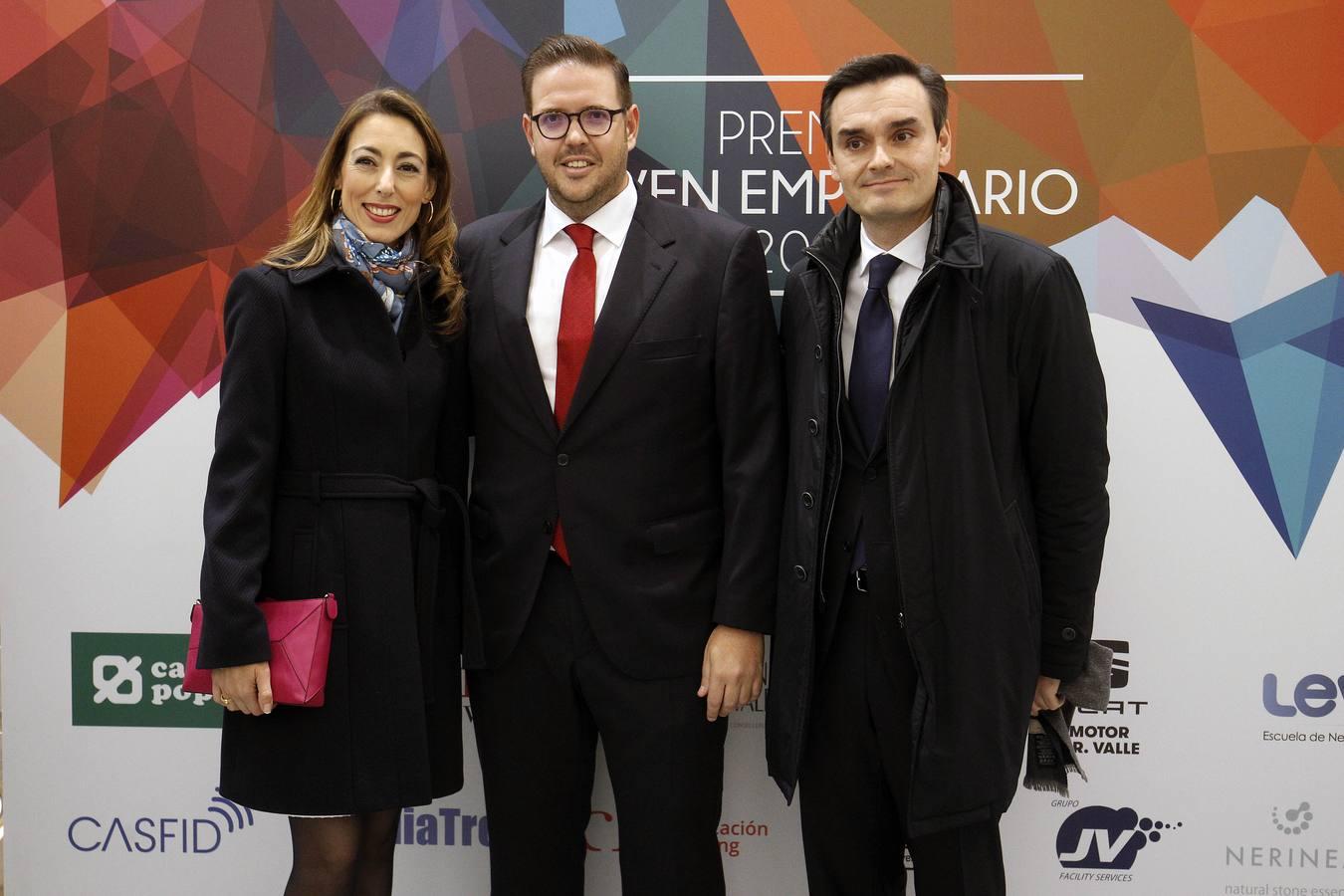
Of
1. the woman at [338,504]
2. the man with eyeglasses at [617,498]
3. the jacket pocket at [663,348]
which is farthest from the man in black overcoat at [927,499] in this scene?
the woman at [338,504]

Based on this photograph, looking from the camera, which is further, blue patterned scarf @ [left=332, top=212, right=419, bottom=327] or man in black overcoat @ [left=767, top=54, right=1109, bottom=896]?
blue patterned scarf @ [left=332, top=212, right=419, bottom=327]

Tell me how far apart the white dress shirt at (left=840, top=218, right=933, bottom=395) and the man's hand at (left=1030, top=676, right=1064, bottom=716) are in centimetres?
68

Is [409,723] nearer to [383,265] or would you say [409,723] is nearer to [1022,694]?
[383,265]

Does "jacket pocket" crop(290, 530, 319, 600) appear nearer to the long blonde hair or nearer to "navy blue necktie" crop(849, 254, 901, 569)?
the long blonde hair

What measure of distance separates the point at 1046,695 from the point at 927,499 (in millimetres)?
511

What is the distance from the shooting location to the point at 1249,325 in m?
2.56

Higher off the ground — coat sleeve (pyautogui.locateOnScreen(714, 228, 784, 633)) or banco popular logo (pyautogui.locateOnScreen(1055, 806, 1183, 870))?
coat sleeve (pyautogui.locateOnScreen(714, 228, 784, 633))

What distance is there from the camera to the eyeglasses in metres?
2.13

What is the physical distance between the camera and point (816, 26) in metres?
2.57

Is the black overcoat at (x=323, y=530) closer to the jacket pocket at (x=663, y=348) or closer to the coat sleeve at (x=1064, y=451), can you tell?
the jacket pocket at (x=663, y=348)

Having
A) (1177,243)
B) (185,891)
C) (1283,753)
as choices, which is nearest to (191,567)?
(185,891)

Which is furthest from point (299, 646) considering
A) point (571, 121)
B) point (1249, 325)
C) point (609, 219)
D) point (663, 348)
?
point (1249, 325)

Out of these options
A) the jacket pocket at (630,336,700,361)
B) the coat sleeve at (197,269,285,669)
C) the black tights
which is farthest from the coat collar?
the black tights

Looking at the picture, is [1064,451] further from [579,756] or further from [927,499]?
[579,756]
